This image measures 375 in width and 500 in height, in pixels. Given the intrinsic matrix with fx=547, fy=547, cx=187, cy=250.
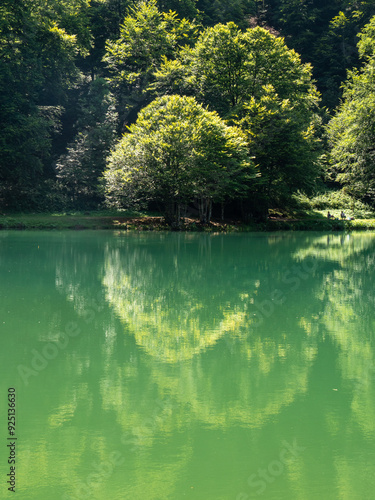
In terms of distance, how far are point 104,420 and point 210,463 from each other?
4.33 feet

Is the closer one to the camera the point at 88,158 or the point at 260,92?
the point at 260,92

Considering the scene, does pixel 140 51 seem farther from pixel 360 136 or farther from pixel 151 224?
pixel 360 136

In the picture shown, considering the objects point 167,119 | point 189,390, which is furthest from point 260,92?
point 189,390

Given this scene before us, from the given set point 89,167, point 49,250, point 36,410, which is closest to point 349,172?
point 89,167

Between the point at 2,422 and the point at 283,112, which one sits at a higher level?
the point at 283,112

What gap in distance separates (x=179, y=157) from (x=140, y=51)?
1912 centimetres

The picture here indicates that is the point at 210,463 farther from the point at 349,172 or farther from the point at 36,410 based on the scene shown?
the point at 349,172

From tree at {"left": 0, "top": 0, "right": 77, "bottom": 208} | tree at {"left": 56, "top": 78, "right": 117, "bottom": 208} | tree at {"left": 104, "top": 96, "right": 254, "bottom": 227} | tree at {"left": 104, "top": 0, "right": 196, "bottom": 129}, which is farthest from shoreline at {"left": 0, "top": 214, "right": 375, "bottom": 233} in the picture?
tree at {"left": 104, "top": 0, "right": 196, "bottom": 129}

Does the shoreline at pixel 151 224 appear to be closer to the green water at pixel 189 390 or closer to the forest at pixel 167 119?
the forest at pixel 167 119

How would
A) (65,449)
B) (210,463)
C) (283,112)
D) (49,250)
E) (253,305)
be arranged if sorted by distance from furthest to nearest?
1. (283,112)
2. (49,250)
3. (253,305)
4. (65,449)
5. (210,463)

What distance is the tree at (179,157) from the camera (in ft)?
124

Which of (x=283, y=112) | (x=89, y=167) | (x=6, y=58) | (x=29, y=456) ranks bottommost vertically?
(x=29, y=456)

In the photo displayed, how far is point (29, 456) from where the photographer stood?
4.49 meters

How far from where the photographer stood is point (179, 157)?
125 ft
